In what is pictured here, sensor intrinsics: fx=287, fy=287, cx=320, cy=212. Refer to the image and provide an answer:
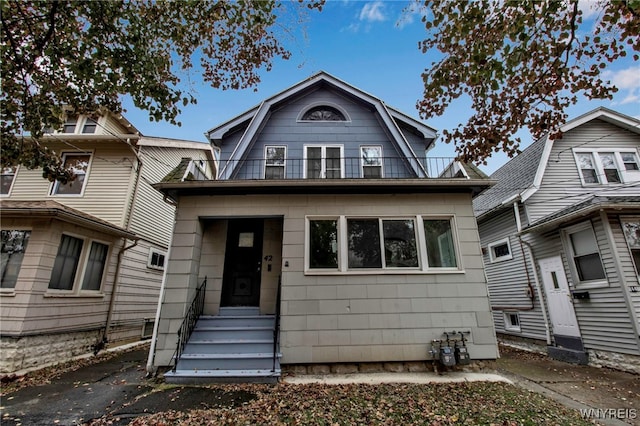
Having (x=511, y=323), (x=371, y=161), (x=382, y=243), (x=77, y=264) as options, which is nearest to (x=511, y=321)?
(x=511, y=323)

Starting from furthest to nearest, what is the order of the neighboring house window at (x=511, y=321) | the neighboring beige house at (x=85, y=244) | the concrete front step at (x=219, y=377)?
the neighboring house window at (x=511, y=321) → the neighboring beige house at (x=85, y=244) → the concrete front step at (x=219, y=377)

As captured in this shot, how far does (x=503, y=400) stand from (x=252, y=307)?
16.7 feet

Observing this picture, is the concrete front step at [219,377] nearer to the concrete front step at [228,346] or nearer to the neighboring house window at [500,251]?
the concrete front step at [228,346]

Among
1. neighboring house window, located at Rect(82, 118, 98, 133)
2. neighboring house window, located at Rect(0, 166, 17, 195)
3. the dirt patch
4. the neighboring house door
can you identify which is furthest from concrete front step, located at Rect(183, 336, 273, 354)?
neighboring house window, located at Rect(0, 166, 17, 195)

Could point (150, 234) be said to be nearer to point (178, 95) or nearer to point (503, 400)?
point (178, 95)

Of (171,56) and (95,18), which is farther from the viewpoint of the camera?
(171,56)

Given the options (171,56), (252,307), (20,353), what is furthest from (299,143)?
(20,353)

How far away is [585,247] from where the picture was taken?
7.52 m

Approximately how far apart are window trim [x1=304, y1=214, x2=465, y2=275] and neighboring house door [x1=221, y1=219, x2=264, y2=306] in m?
1.69

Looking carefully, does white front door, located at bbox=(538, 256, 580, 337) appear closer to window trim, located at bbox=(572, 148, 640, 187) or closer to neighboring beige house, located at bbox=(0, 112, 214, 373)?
window trim, located at bbox=(572, 148, 640, 187)

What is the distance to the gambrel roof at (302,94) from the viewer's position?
803 centimetres

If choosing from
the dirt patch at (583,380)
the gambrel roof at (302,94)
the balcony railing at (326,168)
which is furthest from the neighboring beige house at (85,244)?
the dirt patch at (583,380)

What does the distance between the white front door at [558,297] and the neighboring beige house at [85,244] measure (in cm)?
993

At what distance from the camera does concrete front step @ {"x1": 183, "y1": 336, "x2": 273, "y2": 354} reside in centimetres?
571
